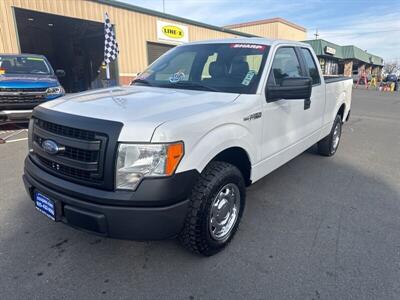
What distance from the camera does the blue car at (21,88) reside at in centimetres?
688

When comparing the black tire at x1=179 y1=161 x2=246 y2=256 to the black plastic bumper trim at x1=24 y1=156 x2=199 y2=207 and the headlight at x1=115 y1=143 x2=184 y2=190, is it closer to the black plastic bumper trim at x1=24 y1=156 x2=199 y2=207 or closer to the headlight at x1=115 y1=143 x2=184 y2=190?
the black plastic bumper trim at x1=24 y1=156 x2=199 y2=207

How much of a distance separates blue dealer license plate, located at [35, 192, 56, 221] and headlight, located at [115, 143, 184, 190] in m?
0.65

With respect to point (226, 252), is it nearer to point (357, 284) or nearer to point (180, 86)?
point (357, 284)

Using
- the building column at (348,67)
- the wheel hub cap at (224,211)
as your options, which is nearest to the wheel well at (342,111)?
the wheel hub cap at (224,211)

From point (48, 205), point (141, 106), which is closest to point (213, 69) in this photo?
point (141, 106)

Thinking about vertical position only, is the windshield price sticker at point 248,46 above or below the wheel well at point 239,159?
above

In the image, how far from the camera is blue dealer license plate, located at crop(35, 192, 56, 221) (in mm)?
2332

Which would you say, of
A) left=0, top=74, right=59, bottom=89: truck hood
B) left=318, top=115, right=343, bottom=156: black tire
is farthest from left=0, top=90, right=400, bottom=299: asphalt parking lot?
left=0, top=74, right=59, bottom=89: truck hood

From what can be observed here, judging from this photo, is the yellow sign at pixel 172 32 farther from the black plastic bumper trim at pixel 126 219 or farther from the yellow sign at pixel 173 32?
the black plastic bumper trim at pixel 126 219

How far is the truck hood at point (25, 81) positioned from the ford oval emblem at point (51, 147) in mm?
5598

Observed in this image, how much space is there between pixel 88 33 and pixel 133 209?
69.3 feet

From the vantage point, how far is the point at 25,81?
283 inches

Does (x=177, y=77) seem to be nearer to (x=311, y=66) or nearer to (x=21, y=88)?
(x=311, y=66)

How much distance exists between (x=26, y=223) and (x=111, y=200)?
5.61 feet
